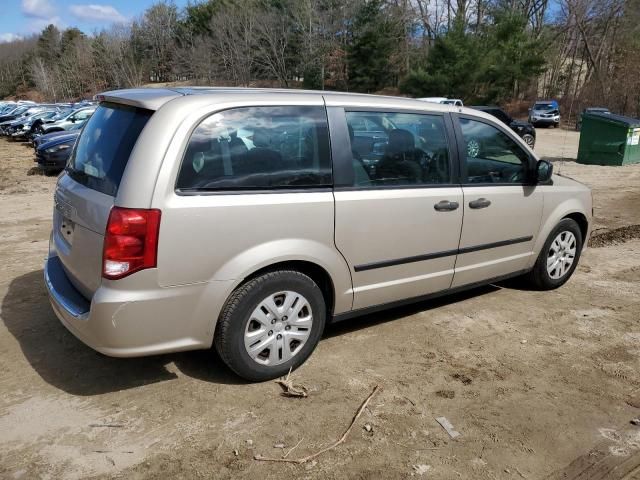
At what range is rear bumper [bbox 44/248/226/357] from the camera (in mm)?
2893

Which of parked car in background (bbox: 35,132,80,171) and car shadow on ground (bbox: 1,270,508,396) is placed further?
parked car in background (bbox: 35,132,80,171)

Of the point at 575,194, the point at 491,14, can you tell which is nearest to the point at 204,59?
the point at 491,14

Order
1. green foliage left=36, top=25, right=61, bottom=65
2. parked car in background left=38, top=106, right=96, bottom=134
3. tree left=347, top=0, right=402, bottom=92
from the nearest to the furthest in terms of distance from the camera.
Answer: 1. parked car in background left=38, top=106, right=96, bottom=134
2. tree left=347, top=0, right=402, bottom=92
3. green foliage left=36, top=25, right=61, bottom=65

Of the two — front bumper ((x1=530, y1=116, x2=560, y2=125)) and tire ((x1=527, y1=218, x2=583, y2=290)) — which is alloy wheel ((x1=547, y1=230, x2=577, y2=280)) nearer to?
tire ((x1=527, y1=218, x2=583, y2=290))

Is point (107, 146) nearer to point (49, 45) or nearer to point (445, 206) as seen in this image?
point (445, 206)

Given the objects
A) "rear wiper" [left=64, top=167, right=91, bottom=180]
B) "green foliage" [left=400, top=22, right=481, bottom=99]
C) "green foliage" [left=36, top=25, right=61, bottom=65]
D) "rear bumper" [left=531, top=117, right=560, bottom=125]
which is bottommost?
"rear wiper" [left=64, top=167, right=91, bottom=180]

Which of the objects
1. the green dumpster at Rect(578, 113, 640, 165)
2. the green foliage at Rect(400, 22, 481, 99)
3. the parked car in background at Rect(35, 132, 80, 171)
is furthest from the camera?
the green foliage at Rect(400, 22, 481, 99)

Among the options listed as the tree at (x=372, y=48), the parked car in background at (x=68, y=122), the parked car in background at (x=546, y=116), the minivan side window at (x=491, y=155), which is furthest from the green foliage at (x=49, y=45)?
the minivan side window at (x=491, y=155)

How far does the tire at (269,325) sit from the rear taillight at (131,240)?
22.5 inches

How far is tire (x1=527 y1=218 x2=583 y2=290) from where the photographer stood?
16.4 ft

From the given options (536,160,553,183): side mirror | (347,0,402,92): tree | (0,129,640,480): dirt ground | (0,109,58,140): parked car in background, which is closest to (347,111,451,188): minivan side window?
(536,160,553,183): side mirror

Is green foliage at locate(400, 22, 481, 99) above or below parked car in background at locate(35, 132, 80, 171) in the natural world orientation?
above

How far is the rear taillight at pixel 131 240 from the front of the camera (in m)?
2.84

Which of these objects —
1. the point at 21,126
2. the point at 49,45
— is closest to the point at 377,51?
the point at 21,126
